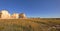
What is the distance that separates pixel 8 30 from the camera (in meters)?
6.62

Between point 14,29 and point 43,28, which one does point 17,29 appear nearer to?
point 14,29

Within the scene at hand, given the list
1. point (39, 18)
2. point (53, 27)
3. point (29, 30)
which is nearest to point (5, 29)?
point (29, 30)

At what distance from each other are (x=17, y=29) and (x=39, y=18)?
2760mm

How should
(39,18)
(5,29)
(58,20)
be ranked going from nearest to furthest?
1. (5,29)
2. (58,20)
3. (39,18)

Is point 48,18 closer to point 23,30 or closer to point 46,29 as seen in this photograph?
point 46,29

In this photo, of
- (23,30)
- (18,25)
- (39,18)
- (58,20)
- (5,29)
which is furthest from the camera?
(39,18)

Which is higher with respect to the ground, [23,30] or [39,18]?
Answer: [39,18]

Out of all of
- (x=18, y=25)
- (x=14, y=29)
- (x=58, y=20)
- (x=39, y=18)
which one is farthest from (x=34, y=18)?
(x=14, y=29)

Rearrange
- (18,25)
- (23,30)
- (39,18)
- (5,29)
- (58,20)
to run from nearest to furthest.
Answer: (5,29), (23,30), (18,25), (58,20), (39,18)

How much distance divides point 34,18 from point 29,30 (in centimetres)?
282

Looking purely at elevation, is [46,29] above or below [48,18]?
below

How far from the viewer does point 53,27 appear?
24.6ft

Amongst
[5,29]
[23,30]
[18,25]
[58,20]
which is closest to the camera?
[5,29]

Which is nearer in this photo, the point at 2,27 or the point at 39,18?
the point at 2,27
